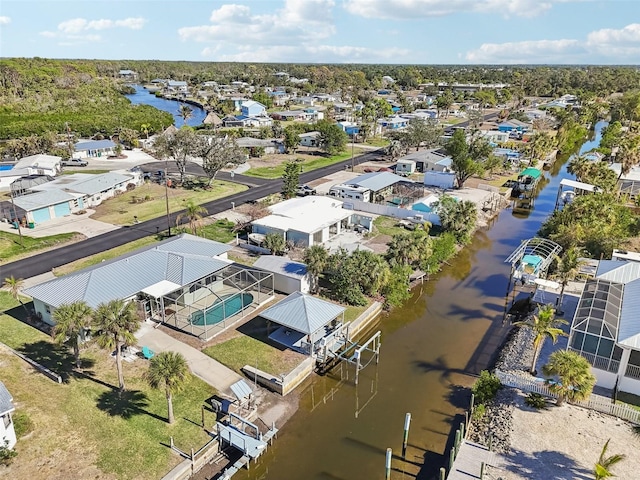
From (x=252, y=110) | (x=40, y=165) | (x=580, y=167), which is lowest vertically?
(x=40, y=165)

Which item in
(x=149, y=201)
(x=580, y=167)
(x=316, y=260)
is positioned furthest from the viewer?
(x=580, y=167)

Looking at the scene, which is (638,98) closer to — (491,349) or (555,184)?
(555,184)

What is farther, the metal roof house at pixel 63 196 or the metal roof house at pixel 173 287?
the metal roof house at pixel 63 196

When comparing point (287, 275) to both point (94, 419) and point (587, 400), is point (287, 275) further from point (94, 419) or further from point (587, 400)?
point (587, 400)

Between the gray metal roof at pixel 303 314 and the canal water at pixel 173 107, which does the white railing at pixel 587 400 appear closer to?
the gray metal roof at pixel 303 314

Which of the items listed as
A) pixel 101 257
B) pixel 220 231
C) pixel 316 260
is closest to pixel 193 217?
pixel 220 231

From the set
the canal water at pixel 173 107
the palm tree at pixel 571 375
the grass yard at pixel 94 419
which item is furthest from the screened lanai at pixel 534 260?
the canal water at pixel 173 107

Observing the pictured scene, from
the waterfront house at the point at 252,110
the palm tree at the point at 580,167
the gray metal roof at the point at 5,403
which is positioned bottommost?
the gray metal roof at the point at 5,403

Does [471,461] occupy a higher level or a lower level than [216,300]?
lower
